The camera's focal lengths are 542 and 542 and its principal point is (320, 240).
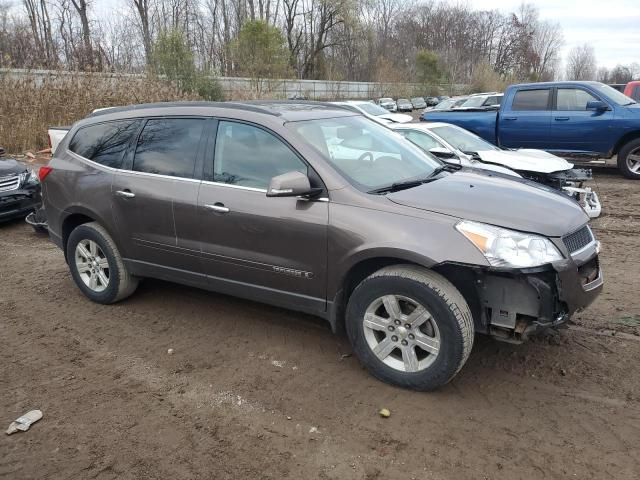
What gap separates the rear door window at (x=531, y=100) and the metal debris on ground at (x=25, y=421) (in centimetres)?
1062

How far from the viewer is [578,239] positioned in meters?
3.45

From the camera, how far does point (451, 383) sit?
3.55m

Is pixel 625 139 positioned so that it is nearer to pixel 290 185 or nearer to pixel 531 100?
pixel 531 100

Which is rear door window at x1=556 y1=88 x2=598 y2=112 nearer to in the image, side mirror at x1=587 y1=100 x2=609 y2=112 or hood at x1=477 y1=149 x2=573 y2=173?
side mirror at x1=587 y1=100 x2=609 y2=112

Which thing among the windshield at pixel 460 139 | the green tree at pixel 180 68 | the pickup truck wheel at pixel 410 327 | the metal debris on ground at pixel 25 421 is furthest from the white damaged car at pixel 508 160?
the green tree at pixel 180 68

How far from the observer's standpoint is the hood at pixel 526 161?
7.39 metres

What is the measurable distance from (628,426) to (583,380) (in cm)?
50

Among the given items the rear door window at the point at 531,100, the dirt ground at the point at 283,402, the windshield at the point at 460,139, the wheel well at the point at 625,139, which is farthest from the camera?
the rear door window at the point at 531,100

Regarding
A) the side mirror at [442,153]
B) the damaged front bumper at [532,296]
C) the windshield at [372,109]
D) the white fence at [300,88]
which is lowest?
the damaged front bumper at [532,296]

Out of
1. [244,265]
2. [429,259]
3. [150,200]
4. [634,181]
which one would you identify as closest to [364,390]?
[429,259]

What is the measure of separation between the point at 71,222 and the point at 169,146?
1.50m

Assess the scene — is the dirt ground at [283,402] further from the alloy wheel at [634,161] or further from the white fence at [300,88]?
the white fence at [300,88]

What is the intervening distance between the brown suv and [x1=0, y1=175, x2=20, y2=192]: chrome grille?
3851 mm

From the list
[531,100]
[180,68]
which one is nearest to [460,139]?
[531,100]
